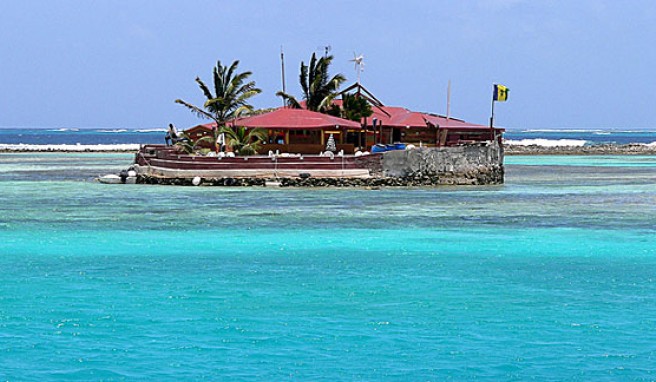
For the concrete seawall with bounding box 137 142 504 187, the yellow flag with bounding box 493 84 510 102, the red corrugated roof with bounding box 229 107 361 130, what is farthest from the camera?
the yellow flag with bounding box 493 84 510 102

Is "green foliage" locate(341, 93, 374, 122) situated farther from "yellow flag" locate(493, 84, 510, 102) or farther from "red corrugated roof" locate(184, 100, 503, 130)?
"yellow flag" locate(493, 84, 510, 102)

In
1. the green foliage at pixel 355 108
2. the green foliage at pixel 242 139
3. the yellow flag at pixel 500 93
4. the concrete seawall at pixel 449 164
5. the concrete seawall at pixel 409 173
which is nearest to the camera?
the concrete seawall at pixel 409 173

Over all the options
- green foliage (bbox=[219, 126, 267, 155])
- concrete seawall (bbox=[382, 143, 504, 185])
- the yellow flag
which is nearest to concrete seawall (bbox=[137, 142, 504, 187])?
concrete seawall (bbox=[382, 143, 504, 185])

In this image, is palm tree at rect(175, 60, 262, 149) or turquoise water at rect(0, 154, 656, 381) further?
palm tree at rect(175, 60, 262, 149)

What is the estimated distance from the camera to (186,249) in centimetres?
2048

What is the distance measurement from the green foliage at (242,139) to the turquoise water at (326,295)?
46.1 ft

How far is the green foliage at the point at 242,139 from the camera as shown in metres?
43.1

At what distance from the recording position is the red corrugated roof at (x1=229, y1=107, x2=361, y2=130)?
43250mm

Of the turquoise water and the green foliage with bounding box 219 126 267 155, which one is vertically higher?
the green foliage with bounding box 219 126 267 155

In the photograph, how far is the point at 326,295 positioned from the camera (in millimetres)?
15086

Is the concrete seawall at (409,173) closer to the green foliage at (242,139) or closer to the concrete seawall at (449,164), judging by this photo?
the concrete seawall at (449,164)

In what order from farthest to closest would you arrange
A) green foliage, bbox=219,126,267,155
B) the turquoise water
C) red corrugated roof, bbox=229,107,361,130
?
red corrugated roof, bbox=229,107,361,130 → green foliage, bbox=219,126,267,155 → the turquoise water

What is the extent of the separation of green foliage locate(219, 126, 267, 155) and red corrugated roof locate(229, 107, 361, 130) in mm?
386

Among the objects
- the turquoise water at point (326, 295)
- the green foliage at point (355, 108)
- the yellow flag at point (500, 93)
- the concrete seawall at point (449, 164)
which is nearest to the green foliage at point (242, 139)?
the green foliage at point (355, 108)
